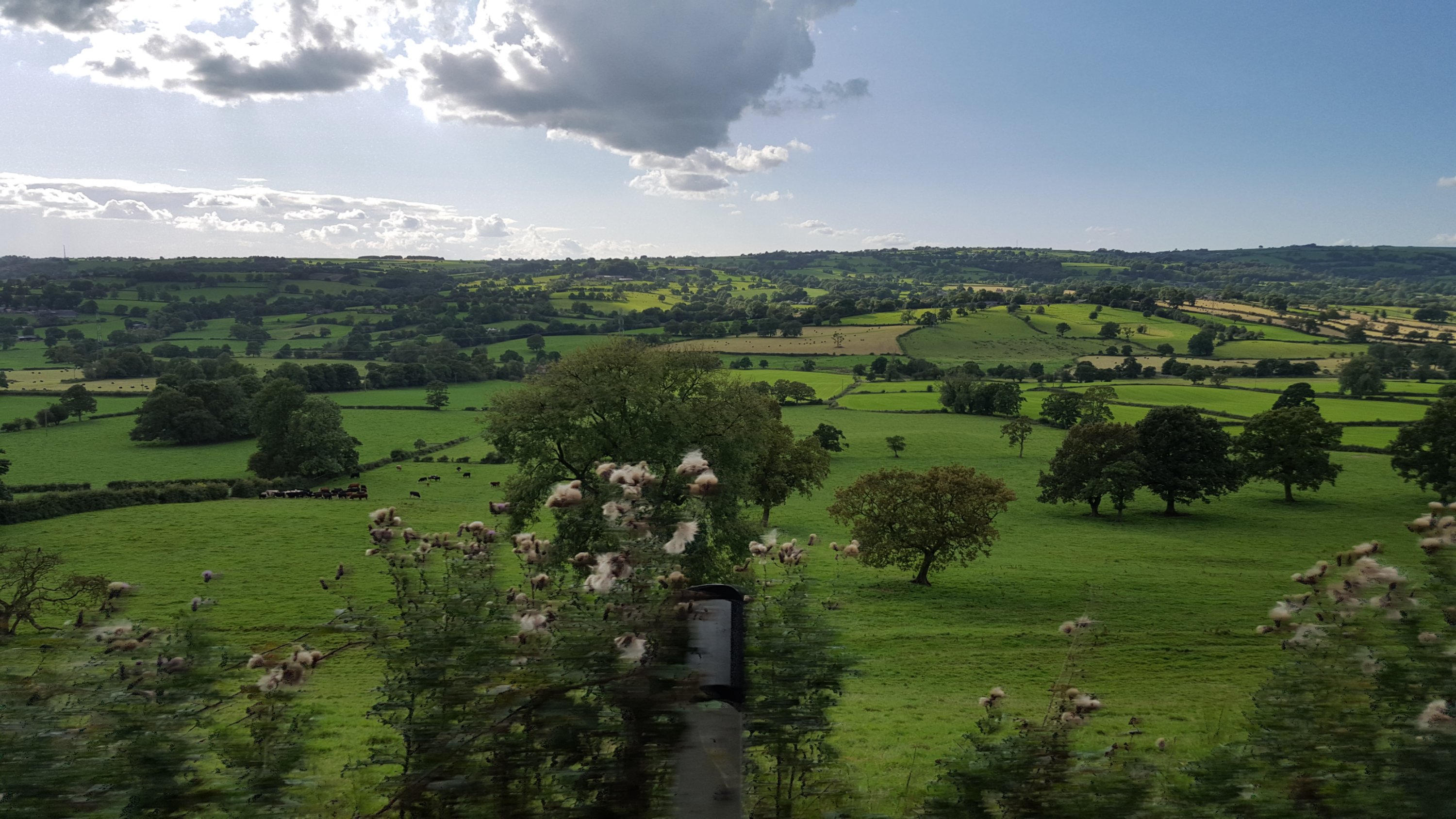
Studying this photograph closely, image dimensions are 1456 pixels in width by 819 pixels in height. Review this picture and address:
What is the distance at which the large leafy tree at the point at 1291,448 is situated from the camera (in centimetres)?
4938

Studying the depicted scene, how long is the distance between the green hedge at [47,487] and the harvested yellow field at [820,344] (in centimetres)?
7284

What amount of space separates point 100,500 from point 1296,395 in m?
102

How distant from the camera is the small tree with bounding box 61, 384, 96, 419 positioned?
76938 millimetres

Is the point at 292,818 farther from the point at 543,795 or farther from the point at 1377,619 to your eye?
the point at 1377,619

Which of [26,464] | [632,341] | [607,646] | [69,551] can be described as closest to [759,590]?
[607,646]

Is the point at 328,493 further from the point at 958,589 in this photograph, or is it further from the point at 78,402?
the point at 78,402

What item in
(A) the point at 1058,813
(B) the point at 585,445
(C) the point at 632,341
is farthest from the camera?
(C) the point at 632,341

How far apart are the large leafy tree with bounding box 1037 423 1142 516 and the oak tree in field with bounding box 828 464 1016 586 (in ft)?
59.5

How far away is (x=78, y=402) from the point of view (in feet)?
254

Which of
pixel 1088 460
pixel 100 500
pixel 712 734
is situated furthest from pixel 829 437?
pixel 712 734

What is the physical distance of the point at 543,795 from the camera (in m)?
2.88

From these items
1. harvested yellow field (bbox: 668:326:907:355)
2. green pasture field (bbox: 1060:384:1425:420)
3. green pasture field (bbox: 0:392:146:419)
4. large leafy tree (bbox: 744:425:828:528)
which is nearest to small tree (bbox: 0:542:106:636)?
large leafy tree (bbox: 744:425:828:528)

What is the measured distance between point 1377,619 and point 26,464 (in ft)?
267

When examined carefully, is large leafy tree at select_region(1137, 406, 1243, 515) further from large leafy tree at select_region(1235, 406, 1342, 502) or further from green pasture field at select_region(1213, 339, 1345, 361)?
green pasture field at select_region(1213, 339, 1345, 361)
